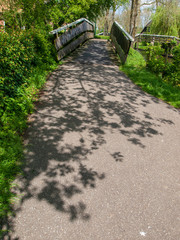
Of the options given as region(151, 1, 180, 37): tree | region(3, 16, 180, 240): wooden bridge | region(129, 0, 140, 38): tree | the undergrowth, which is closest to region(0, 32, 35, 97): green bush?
the undergrowth

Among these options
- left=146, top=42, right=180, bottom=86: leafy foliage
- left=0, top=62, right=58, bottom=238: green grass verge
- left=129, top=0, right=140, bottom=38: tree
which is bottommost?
left=0, top=62, right=58, bottom=238: green grass verge

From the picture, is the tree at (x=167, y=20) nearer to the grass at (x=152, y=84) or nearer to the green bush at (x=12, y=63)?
the grass at (x=152, y=84)

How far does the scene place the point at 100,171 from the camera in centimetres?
333

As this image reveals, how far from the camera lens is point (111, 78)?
307 inches

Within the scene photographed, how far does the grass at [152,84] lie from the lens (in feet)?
21.2

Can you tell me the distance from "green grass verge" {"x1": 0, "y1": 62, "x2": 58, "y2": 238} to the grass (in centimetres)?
441

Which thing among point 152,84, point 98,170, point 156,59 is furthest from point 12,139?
point 156,59

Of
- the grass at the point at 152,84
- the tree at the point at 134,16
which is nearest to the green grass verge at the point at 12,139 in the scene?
the grass at the point at 152,84

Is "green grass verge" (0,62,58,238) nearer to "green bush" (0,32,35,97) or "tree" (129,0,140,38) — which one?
"green bush" (0,32,35,97)

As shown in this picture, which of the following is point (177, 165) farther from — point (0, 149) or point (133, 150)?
point (0, 149)

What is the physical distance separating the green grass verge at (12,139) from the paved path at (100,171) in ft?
0.62

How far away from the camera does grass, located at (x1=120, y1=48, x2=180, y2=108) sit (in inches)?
255

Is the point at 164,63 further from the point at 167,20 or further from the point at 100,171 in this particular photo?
the point at 167,20

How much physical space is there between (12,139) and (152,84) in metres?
5.99
